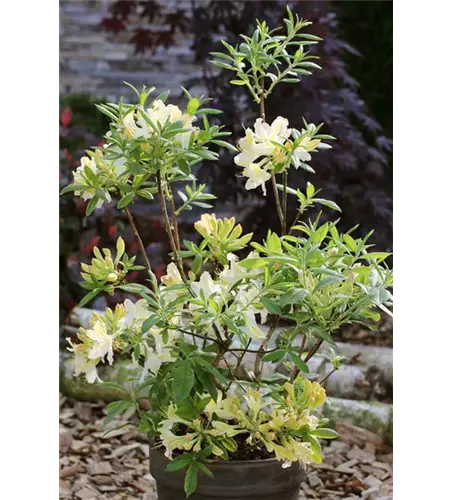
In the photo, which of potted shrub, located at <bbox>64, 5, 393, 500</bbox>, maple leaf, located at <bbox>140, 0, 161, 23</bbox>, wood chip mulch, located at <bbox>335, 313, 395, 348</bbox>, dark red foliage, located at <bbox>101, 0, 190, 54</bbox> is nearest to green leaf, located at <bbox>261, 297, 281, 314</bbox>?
potted shrub, located at <bbox>64, 5, 393, 500</bbox>

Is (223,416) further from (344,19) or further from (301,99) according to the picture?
(344,19)

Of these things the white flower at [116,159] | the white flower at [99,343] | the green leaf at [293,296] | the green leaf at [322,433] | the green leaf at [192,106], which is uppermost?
the green leaf at [192,106]

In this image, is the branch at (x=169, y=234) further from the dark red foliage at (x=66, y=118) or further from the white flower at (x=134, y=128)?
the dark red foliage at (x=66, y=118)

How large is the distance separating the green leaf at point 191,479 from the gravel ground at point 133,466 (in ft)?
3.68

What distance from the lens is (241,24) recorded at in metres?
3.13

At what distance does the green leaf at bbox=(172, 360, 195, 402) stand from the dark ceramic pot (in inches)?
7.3

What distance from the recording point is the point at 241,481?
145 centimetres

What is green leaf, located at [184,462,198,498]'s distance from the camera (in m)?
1.38

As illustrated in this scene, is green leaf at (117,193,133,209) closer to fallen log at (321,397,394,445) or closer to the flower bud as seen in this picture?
the flower bud

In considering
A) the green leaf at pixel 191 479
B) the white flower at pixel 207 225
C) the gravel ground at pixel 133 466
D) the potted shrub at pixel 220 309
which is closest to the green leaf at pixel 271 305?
the potted shrub at pixel 220 309

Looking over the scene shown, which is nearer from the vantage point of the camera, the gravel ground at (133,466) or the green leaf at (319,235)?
the green leaf at (319,235)

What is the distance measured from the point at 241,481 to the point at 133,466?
1.25 metres

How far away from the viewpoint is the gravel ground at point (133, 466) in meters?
2.46
